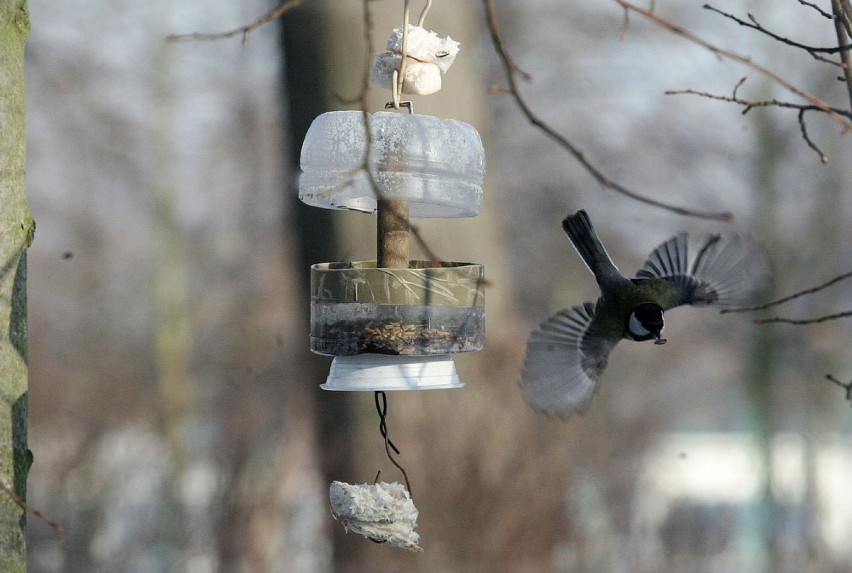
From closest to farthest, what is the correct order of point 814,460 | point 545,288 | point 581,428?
point 581,428
point 814,460
point 545,288

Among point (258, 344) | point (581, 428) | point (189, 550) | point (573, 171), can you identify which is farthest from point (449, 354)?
point (573, 171)

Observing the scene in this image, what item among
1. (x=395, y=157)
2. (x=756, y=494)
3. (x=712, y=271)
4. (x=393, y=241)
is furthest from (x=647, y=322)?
(x=756, y=494)

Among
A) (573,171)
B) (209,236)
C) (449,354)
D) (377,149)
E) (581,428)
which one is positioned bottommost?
(581,428)

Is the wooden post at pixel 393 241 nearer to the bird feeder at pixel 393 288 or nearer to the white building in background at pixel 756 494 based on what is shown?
the bird feeder at pixel 393 288

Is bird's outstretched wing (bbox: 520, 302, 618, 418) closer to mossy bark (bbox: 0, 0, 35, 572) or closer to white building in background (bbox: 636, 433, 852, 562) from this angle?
mossy bark (bbox: 0, 0, 35, 572)

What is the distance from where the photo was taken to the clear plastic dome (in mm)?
2301

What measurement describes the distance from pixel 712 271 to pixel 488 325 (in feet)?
10.8

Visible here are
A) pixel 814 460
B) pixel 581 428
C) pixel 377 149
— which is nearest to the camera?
pixel 377 149

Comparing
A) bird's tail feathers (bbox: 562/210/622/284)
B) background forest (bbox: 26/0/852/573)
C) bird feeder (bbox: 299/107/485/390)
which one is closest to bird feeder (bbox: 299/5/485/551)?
bird feeder (bbox: 299/107/485/390)

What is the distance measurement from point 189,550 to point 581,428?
399 centimetres

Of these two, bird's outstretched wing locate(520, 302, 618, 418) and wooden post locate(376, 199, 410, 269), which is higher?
wooden post locate(376, 199, 410, 269)

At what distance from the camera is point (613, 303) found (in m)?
2.88

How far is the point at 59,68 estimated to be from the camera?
11648 mm

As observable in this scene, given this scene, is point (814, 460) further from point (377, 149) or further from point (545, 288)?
point (377, 149)
